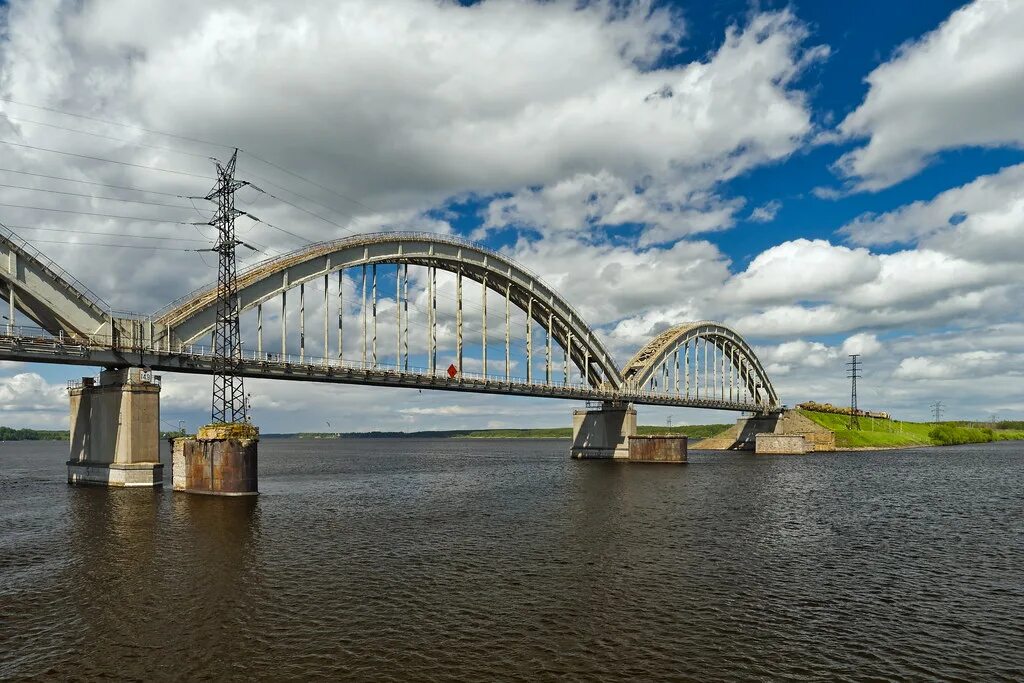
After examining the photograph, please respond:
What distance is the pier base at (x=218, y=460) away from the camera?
49.8 m

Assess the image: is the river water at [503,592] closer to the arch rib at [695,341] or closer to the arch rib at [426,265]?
the arch rib at [426,265]

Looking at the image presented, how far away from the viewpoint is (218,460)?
50375mm

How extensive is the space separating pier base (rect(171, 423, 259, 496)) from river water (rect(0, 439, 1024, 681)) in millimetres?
3301

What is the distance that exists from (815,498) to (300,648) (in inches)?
1998

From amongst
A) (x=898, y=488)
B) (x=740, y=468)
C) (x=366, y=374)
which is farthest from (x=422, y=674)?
(x=740, y=468)

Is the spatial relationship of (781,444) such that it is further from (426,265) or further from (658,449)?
(426,265)

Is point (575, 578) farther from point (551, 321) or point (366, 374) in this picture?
point (551, 321)

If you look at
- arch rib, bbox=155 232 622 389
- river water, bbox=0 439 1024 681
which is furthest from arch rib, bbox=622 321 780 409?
river water, bbox=0 439 1024 681

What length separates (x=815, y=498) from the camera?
5700 cm

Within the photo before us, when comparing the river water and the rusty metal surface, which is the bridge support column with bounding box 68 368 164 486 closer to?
the river water

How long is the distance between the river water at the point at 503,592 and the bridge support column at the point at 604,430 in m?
67.4

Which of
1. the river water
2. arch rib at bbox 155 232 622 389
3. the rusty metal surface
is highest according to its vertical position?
arch rib at bbox 155 232 622 389

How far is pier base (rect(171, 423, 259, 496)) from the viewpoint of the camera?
163ft

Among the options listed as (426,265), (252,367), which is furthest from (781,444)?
(252,367)
